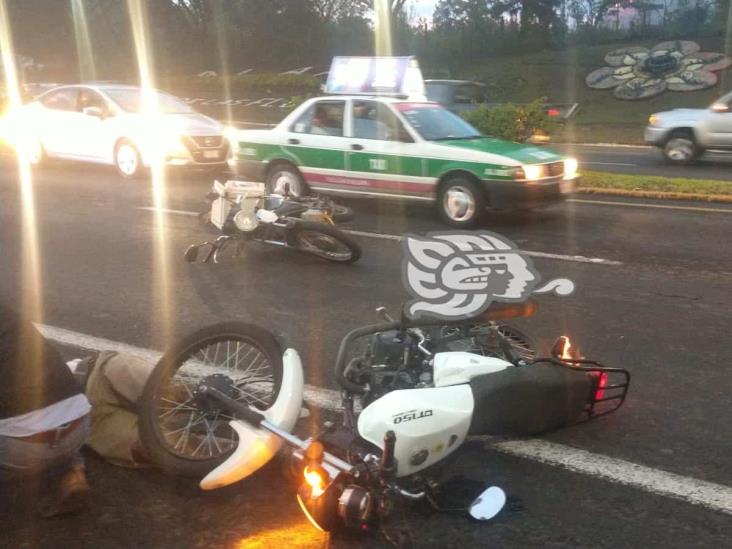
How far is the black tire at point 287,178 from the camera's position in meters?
11.2

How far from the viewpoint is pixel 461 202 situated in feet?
32.3

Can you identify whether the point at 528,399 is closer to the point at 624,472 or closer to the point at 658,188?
the point at 624,472

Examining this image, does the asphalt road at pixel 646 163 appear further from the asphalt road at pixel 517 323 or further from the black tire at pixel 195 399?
the black tire at pixel 195 399

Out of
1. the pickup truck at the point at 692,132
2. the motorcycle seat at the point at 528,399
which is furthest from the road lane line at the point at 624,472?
the pickup truck at the point at 692,132

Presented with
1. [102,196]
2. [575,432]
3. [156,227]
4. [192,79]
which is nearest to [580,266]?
[575,432]

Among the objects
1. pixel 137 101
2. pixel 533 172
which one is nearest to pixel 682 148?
pixel 533 172

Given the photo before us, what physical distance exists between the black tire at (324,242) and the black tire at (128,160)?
701 centimetres

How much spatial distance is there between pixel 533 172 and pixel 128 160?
7439mm

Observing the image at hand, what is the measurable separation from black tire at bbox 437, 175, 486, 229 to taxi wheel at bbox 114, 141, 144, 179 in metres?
6.17

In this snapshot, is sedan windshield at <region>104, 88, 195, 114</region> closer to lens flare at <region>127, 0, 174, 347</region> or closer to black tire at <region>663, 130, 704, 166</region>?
lens flare at <region>127, 0, 174, 347</region>

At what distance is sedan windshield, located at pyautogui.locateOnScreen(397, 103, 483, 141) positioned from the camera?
1024 cm

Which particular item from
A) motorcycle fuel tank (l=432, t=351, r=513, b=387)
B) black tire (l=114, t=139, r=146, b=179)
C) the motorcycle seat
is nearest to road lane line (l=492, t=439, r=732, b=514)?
the motorcycle seat

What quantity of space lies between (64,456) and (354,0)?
2035 inches

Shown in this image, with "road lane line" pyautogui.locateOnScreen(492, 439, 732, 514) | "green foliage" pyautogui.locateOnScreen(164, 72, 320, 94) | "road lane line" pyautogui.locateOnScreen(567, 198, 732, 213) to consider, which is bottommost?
"road lane line" pyautogui.locateOnScreen(492, 439, 732, 514)
